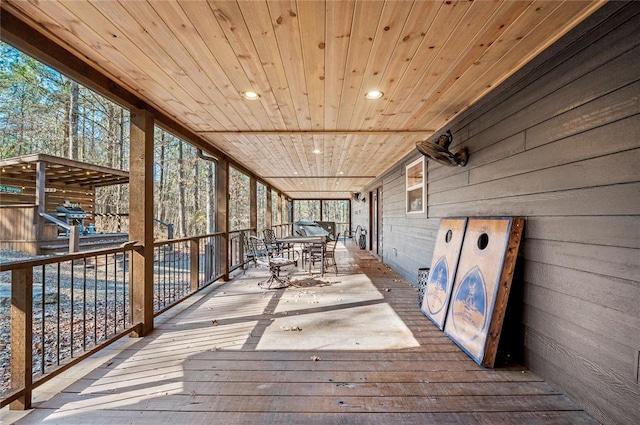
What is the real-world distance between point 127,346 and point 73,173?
7555mm

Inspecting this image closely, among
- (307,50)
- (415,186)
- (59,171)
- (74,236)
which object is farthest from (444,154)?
(59,171)

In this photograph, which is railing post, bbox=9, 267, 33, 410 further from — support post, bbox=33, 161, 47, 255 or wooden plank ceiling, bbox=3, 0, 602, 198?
support post, bbox=33, 161, 47, 255

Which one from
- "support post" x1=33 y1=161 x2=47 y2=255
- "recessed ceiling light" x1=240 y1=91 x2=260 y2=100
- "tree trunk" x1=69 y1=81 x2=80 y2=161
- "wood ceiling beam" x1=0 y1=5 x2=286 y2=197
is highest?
"tree trunk" x1=69 y1=81 x2=80 y2=161

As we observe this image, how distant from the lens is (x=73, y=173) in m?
7.68

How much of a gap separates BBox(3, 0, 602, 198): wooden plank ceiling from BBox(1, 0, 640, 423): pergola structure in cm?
1

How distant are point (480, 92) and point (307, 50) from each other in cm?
180

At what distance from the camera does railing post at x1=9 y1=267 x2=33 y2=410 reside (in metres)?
1.69

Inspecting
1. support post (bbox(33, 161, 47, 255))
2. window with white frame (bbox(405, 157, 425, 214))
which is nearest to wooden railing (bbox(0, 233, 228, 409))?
support post (bbox(33, 161, 47, 255))

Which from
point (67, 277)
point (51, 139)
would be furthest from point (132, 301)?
point (51, 139)

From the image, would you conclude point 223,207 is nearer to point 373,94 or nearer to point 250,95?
point 250,95

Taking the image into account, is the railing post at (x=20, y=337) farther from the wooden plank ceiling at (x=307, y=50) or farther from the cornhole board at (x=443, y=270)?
the cornhole board at (x=443, y=270)

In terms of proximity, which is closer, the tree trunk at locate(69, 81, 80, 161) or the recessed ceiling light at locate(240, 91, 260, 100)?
the recessed ceiling light at locate(240, 91, 260, 100)

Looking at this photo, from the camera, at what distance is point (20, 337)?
1693 millimetres

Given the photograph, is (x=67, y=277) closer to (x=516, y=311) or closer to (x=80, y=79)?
(x=80, y=79)
